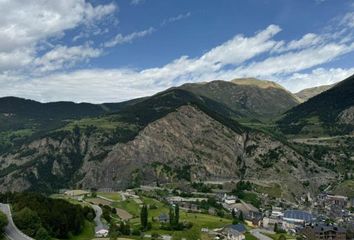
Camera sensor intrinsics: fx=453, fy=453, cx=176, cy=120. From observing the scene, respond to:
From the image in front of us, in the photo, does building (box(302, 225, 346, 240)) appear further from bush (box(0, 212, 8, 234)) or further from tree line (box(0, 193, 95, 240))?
bush (box(0, 212, 8, 234))

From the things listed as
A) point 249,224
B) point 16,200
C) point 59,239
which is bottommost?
point 249,224

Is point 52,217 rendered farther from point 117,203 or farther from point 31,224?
point 117,203

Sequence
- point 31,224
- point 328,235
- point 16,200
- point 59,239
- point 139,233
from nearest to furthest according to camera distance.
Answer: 1. point 31,224
2. point 59,239
3. point 16,200
4. point 139,233
5. point 328,235

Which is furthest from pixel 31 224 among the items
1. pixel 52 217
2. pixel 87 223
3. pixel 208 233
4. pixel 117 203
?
pixel 117 203

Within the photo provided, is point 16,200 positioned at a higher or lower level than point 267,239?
higher

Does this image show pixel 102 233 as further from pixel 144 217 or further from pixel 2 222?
pixel 2 222

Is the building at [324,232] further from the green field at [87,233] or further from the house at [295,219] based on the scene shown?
the green field at [87,233]

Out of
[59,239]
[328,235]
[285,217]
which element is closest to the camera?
[59,239]

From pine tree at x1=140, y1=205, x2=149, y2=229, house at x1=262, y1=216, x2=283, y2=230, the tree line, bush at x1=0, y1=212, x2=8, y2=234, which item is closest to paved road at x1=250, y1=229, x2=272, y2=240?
house at x1=262, y1=216, x2=283, y2=230
